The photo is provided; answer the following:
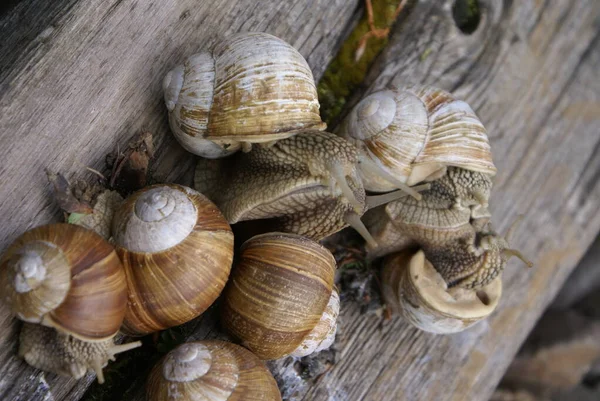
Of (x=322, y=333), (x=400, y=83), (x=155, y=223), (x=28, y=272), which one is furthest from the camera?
(x=400, y=83)

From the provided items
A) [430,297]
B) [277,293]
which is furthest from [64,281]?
[430,297]

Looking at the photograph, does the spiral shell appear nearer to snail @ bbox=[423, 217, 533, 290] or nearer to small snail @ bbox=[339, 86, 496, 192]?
small snail @ bbox=[339, 86, 496, 192]

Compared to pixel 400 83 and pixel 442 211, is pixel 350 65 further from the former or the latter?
pixel 442 211

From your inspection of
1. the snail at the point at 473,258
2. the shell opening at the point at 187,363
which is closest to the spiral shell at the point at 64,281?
the shell opening at the point at 187,363

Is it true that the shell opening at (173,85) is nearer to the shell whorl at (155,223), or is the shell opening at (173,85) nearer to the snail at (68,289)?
the shell whorl at (155,223)

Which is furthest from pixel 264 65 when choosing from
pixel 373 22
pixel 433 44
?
pixel 433 44

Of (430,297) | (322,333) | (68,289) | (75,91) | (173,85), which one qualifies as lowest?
(322,333)
